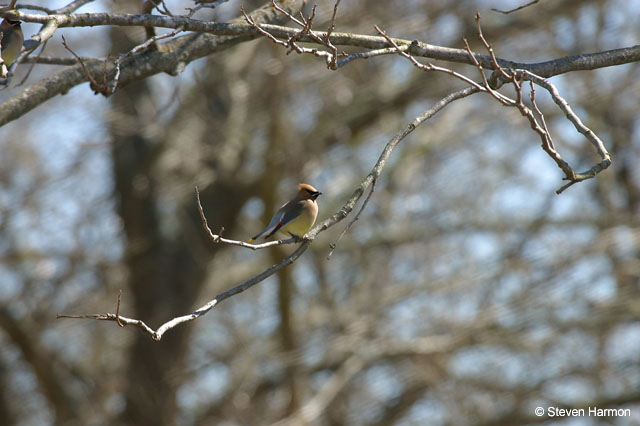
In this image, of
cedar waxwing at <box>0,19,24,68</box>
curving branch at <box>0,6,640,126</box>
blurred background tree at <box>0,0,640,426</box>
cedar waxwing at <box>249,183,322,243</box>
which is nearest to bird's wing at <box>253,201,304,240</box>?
cedar waxwing at <box>249,183,322,243</box>

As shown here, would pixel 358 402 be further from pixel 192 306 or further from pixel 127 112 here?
pixel 127 112

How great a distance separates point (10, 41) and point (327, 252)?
5555mm

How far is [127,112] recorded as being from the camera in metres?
8.81

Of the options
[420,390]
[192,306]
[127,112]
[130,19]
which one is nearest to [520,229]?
[420,390]

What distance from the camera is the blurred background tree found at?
8.59 meters

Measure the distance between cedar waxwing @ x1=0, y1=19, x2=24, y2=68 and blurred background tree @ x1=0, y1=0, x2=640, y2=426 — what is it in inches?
141

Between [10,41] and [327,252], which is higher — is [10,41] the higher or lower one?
the lower one

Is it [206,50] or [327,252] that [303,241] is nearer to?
[206,50]

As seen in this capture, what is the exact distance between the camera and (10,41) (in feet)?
13.8

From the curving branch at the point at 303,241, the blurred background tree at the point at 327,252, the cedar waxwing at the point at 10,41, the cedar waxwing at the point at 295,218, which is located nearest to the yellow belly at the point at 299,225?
the cedar waxwing at the point at 295,218

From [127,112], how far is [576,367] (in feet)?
19.9

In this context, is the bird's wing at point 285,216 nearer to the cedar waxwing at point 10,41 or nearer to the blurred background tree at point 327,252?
the cedar waxwing at point 10,41

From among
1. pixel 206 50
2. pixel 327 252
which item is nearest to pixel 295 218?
pixel 206 50

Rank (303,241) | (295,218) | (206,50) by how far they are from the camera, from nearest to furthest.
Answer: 1. (303,241)
2. (206,50)
3. (295,218)
